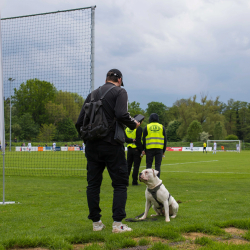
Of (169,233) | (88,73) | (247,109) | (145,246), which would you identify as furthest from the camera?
(247,109)

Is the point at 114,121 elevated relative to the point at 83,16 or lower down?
lower down

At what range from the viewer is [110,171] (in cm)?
404

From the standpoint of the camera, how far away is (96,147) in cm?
398

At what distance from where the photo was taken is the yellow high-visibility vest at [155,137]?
8219mm

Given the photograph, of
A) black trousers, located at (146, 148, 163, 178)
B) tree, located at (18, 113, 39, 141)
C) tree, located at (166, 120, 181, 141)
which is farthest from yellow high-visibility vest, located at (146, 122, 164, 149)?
tree, located at (166, 120, 181, 141)

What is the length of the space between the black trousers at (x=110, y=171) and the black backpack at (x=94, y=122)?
0.13 m

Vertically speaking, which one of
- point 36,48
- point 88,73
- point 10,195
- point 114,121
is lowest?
point 10,195

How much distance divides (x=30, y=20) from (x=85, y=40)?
279cm

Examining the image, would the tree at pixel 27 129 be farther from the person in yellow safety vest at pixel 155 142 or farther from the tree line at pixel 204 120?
the person in yellow safety vest at pixel 155 142

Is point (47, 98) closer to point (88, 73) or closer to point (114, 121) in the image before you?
point (88, 73)

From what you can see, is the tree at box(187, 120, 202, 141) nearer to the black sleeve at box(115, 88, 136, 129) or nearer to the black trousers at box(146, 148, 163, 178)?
the black trousers at box(146, 148, 163, 178)

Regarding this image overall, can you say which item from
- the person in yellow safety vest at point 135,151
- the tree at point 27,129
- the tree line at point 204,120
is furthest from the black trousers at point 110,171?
the tree line at point 204,120

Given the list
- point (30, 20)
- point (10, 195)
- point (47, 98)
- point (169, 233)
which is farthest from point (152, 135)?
point (47, 98)

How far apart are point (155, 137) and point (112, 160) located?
14.4 feet
